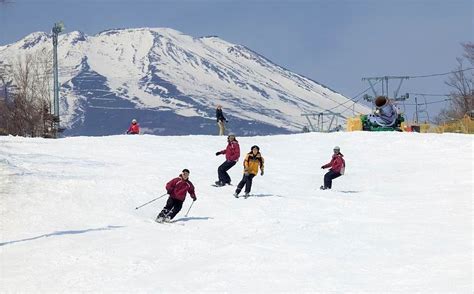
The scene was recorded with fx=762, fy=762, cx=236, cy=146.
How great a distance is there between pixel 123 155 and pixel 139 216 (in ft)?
36.6

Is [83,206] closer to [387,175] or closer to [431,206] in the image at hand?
[431,206]

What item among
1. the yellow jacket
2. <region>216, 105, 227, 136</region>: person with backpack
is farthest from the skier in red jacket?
<region>216, 105, 227, 136</region>: person with backpack

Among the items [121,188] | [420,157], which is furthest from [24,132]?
[121,188]

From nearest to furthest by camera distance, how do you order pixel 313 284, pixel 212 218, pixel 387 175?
1. pixel 313 284
2. pixel 212 218
3. pixel 387 175

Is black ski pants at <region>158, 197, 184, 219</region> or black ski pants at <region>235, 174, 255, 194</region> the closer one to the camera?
black ski pants at <region>158, 197, 184, 219</region>

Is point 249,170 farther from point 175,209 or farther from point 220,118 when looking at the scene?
point 220,118

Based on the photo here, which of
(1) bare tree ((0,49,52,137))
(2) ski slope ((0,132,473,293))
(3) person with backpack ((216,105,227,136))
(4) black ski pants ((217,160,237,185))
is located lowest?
(2) ski slope ((0,132,473,293))

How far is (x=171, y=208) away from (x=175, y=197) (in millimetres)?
248

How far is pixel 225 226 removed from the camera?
15328mm

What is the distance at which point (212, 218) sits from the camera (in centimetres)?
1639

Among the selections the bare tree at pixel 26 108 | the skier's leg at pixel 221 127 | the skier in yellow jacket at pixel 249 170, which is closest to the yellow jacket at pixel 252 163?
the skier in yellow jacket at pixel 249 170

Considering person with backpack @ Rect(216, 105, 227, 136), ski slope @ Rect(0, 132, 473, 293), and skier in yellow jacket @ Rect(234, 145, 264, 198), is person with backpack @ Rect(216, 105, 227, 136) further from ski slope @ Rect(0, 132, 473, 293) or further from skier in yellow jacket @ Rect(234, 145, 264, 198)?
skier in yellow jacket @ Rect(234, 145, 264, 198)

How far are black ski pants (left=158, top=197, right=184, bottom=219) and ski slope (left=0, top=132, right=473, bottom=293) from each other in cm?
32

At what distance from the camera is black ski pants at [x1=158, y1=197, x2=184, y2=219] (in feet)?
51.9
